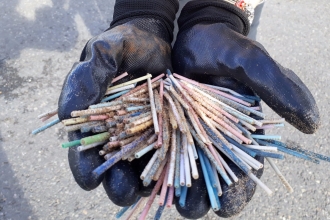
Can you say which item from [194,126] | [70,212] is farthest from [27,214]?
[194,126]

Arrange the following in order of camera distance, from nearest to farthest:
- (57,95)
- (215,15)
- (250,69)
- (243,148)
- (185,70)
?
(243,148)
(250,69)
(185,70)
(215,15)
(57,95)

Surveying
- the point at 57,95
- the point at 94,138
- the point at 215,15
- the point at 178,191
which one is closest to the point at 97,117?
the point at 94,138

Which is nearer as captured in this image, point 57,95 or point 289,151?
point 289,151

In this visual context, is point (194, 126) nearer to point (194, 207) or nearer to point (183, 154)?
point (183, 154)

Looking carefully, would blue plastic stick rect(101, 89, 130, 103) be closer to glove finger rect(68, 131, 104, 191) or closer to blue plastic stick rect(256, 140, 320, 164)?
glove finger rect(68, 131, 104, 191)

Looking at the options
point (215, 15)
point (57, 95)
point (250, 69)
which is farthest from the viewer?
point (57, 95)

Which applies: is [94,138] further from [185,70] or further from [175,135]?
[185,70]

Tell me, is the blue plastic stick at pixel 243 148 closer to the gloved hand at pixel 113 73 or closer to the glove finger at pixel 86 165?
the gloved hand at pixel 113 73
